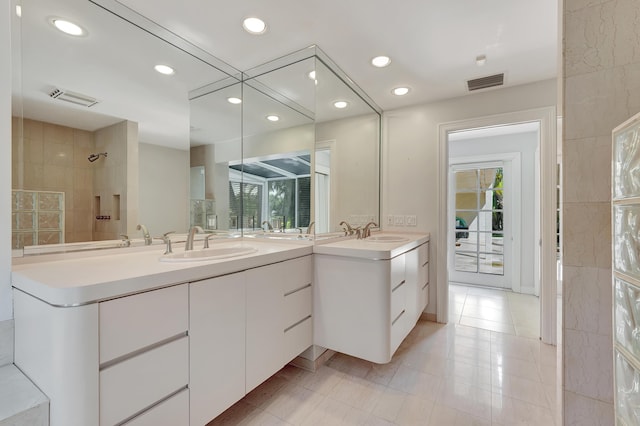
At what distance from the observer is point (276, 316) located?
1.62 metres

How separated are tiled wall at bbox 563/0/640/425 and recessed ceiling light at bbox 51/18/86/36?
2327mm

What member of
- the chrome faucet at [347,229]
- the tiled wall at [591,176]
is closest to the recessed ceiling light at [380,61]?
the tiled wall at [591,176]

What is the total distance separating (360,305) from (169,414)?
113 cm

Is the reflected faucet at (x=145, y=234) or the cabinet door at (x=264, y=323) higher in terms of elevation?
the reflected faucet at (x=145, y=234)

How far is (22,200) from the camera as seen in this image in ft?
4.12

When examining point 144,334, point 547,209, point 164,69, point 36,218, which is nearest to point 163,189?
point 36,218

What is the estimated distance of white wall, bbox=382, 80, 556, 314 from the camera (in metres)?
2.60

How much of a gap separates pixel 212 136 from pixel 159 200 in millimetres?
741

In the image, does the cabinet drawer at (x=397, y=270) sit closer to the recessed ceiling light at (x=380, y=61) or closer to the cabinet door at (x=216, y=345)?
the cabinet door at (x=216, y=345)

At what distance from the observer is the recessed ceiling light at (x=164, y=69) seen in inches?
70.1

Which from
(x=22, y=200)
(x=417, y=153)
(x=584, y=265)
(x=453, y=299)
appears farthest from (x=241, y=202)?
(x=453, y=299)

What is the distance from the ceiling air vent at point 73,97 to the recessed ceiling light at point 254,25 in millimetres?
968

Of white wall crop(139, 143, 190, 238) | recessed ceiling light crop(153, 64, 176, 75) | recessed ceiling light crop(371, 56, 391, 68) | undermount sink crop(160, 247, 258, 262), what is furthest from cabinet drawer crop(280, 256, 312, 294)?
recessed ceiling light crop(371, 56, 391, 68)

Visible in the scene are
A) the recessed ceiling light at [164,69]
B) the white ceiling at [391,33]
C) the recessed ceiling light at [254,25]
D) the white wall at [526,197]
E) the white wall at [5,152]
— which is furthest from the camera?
the white wall at [526,197]
